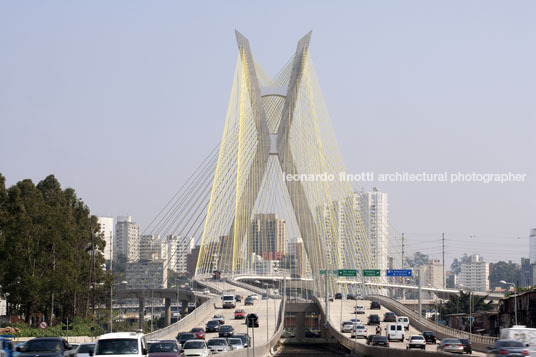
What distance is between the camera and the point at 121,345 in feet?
93.0

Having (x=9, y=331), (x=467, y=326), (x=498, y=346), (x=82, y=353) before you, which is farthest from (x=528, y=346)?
(x=467, y=326)

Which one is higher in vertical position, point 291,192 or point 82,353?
point 291,192

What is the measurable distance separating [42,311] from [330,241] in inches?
1224

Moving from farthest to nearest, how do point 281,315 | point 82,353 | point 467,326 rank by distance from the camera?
point 467,326
point 281,315
point 82,353

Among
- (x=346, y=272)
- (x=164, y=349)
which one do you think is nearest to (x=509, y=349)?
(x=164, y=349)

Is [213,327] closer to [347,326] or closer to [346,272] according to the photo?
[347,326]

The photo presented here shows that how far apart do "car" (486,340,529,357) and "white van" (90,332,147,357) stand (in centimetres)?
1182

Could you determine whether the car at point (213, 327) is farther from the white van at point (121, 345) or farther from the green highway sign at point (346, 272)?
the white van at point (121, 345)

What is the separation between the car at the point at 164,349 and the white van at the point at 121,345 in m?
4.19

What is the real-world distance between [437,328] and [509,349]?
5241 cm

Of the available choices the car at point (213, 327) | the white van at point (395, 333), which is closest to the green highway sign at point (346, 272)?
the car at point (213, 327)

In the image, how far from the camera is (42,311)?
81938 millimetres

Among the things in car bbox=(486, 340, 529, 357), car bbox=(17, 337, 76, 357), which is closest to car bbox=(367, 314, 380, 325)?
car bbox=(486, 340, 529, 357)

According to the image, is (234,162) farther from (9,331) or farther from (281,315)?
(9,331)
